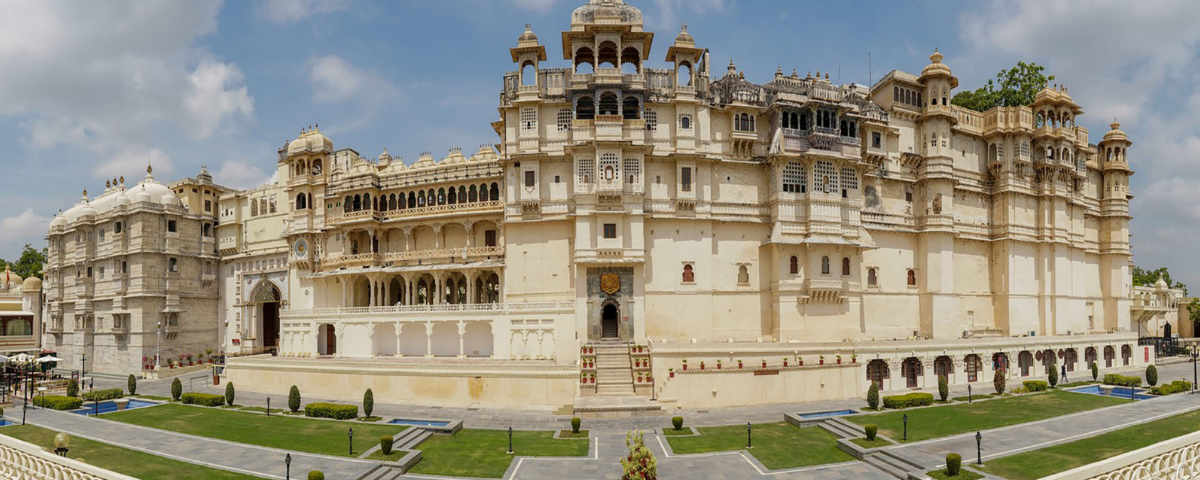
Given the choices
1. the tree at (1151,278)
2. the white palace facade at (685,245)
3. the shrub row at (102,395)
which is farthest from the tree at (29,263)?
the tree at (1151,278)

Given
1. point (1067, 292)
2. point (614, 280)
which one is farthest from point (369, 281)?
point (1067, 292)

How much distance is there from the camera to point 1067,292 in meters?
53.5

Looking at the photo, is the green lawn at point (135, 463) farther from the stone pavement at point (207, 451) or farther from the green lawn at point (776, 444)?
the green lawn at point (776, 444)

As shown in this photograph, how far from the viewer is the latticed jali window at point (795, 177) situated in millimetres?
42594

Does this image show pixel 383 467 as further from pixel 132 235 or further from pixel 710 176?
pixel 132 235

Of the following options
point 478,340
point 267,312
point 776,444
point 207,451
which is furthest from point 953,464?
point 267,312

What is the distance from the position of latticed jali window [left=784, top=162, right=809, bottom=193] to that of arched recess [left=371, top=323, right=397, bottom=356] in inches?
1107

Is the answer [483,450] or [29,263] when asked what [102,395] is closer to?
[483,450]

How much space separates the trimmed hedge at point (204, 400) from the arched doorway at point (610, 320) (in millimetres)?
21526

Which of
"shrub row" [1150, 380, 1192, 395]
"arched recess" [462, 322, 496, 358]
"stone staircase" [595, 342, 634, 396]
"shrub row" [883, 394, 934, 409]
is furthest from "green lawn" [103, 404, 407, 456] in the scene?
"shrub row" [1150, 380, 1192, 395]

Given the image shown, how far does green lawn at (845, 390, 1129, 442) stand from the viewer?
2617 centimetres

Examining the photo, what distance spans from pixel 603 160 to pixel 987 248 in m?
34.3

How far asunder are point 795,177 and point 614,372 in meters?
18.8

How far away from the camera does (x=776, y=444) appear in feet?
80.7
